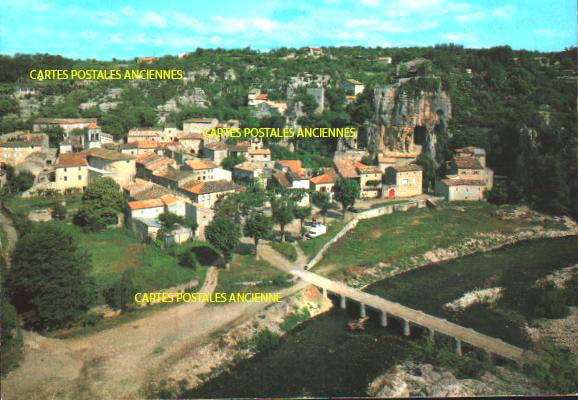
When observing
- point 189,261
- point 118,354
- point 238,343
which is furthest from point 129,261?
point 238,343

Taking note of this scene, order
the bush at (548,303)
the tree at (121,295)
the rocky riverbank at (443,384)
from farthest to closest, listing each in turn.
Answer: the bush at (548,303), the tree at (121,295), the rocky riverbank at (443,384)

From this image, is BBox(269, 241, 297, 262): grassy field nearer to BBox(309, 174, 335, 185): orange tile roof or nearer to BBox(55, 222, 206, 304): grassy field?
BBox(55, 222, 206, 304): grassy field

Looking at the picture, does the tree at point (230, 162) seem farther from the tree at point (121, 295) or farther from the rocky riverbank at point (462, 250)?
the tree at point (121, 295)

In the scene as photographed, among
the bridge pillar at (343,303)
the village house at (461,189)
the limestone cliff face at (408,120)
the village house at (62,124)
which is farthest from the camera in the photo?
the limestone cliff face at (408,120)

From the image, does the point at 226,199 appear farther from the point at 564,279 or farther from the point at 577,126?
the point at 577,126

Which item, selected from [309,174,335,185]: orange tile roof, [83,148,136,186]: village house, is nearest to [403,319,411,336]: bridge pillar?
[309,174,335,185]: orange tile roof

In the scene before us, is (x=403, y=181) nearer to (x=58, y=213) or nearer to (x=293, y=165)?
(x=293, y=165)

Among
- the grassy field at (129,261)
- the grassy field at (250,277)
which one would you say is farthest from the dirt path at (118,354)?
the grassy field at (129,261)

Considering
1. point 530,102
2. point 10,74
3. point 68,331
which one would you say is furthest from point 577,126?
point 10,74
